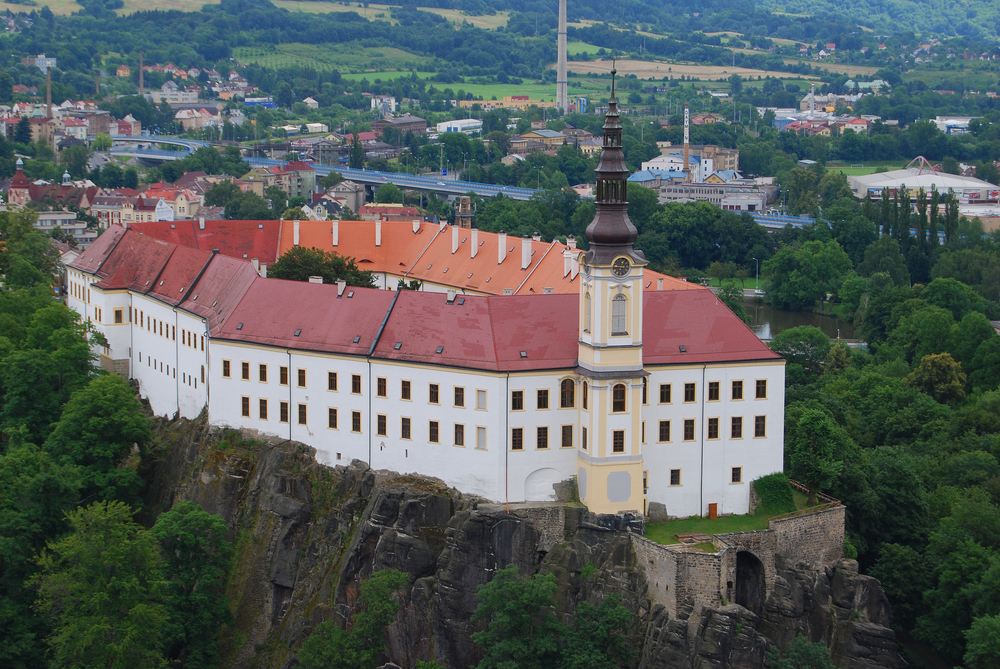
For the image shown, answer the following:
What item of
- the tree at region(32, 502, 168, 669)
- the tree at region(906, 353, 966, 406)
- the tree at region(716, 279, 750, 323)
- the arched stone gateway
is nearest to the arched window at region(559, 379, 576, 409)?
the arched stone gateway

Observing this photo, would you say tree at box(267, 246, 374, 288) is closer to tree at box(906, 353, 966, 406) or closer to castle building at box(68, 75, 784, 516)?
castle building at box(68, 75, 784, 516)

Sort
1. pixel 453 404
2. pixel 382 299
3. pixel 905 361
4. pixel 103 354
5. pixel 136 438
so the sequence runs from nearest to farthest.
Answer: pixel 453 404 → pixel 382 299 → pixel 136 438 → pixel 103 354 → pixel 905 361

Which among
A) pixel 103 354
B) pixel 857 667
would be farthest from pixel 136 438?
pixel 857 667

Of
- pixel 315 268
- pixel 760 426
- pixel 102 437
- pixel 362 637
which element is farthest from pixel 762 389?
pixel 102 437

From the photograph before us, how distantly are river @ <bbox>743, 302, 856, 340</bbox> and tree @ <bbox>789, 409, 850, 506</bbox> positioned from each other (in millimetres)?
65175

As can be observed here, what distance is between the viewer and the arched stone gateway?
2670 inches

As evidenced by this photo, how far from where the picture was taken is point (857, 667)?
6881 centimetres

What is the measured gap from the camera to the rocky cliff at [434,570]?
66.2m

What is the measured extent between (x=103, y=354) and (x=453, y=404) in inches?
1282

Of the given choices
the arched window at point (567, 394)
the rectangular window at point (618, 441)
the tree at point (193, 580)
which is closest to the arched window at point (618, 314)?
the arched window at point (567, 394)

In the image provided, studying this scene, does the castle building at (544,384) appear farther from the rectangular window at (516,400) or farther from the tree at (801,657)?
the tree at (801,657)

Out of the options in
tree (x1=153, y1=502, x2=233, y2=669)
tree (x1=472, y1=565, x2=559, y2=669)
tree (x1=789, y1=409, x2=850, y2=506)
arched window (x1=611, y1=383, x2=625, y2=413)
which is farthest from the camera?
tree (x1=789, y1=409, x2=850, y2=506)

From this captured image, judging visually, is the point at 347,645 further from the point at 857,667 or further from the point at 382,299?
the point at 857,667

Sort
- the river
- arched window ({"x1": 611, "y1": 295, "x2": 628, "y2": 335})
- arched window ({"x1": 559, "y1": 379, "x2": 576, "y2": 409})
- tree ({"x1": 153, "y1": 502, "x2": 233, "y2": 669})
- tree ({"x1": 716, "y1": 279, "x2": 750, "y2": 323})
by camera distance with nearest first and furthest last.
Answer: arched window ({"x1": 611, "y1": 295, "x2": 628, "y2": 335}) < arched window ({"x1": 559, "y1": 379, "x2": 576, "y2": 409}) < tree ({"x1": 153, "y1": 502, "x2": 233, "y2": 669}) < tree ({"x1": 716, "y1": 279, "x2": 750, "y2": 323}) < the river
